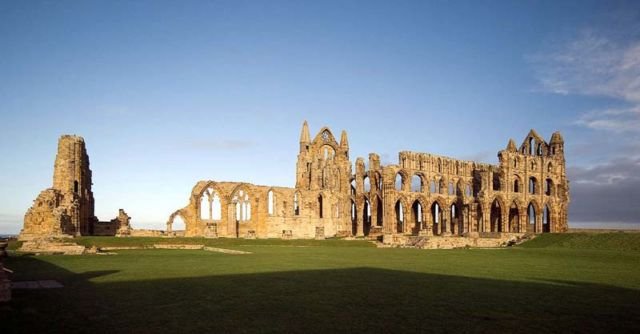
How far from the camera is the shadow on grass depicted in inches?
275

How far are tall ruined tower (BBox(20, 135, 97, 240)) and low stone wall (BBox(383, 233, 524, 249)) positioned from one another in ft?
74.6

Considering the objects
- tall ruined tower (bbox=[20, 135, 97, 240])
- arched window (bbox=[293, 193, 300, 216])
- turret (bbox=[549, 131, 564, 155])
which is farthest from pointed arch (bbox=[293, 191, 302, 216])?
turret (bbox=[549, 131, 564, 155])

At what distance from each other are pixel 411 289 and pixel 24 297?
752cm

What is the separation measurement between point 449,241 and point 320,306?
30127 mm

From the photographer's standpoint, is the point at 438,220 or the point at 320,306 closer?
the point at 320,306

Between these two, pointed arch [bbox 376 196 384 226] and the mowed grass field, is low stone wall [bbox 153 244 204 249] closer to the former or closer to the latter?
the mowed grass field

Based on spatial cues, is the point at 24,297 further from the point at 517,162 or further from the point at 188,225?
the point at 517,162

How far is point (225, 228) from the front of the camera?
46.4m

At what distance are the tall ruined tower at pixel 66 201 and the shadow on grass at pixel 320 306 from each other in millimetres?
23502

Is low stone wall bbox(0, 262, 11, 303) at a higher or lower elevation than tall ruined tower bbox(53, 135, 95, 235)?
lower

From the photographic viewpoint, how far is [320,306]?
8602mm

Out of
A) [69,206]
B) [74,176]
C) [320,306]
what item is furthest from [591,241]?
[74,176]

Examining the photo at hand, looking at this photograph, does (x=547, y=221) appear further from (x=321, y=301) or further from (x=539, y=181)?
(x=321, y=301)

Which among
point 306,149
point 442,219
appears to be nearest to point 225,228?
point 306,149
